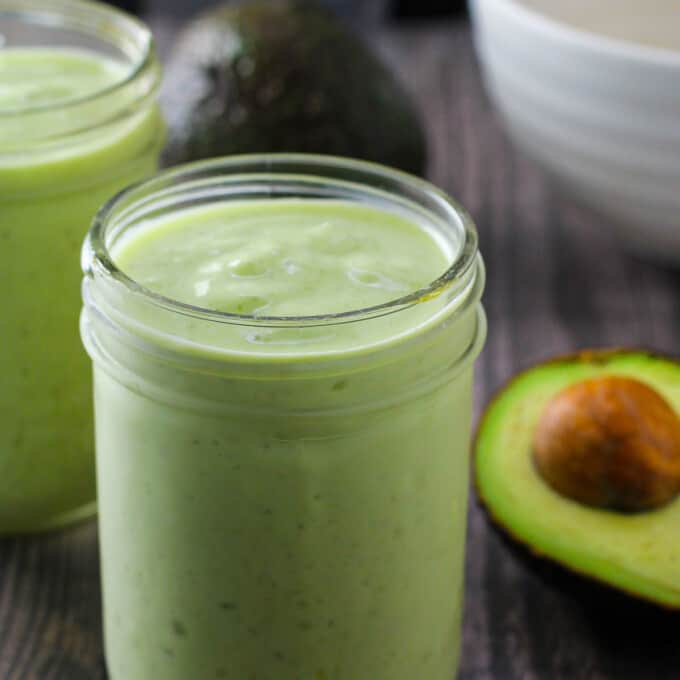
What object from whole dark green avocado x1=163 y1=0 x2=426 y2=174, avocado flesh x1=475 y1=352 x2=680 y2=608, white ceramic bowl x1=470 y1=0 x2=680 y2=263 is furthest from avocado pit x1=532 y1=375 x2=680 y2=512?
whole dark green avocado x1=163 y1=0 x2=426 y2=174

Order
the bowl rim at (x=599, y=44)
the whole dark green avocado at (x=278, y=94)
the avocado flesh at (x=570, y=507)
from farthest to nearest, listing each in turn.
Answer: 1. the whole dark green avocado at (x=278, y=94)
2. the bowl rim at (x=599, y=44)
3. the avocado flesh at (x=570, y=507)

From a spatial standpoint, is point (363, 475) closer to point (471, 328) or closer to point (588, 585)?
point (471, 328)

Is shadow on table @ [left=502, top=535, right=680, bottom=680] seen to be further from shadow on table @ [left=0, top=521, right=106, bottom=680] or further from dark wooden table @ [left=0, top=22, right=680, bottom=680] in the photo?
shadow on table @ [left=0, top=521, right=106, bottom=680]

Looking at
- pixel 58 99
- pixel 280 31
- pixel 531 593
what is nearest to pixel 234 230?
pixel 58 99

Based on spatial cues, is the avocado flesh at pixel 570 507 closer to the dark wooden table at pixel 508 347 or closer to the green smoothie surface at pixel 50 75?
the dark wooden table at pixel 508 347

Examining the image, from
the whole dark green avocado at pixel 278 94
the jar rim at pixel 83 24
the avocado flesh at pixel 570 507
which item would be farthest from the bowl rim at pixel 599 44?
the jar rim at pixel 83 24
